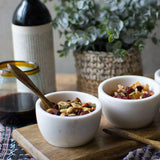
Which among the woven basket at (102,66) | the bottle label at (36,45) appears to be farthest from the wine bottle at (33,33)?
the woven basket at (102,66)

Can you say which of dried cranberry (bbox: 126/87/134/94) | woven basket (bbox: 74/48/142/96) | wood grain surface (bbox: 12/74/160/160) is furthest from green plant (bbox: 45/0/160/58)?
wood grain surface (bbox: 12/74/160/160)

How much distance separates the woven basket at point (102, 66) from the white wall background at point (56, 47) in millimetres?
316

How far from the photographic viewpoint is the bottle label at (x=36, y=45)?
105 cm

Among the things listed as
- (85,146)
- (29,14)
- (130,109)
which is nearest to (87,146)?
(85,146)

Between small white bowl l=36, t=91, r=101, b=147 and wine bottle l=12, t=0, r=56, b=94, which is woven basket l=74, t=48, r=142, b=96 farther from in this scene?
small white bowl l=36, t=91, r=101, b=147

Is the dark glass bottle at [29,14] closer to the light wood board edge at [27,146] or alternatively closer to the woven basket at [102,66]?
the woven basket at [102,66]

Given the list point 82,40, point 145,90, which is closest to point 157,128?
point 145,90

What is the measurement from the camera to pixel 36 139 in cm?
82

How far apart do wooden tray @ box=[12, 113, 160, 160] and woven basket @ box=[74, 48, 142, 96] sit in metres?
0.24

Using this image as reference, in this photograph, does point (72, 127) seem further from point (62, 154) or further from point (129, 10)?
point (129, 10)

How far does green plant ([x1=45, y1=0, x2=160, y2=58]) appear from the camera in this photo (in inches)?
41.1

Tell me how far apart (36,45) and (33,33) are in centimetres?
4

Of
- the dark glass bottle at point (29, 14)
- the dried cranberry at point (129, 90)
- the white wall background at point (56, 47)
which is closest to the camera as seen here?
the dried cranberry at point (129, 90)

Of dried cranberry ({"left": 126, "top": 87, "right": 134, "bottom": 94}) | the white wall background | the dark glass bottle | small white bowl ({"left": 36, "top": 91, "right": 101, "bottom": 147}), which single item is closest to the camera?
small white bowl ({"left": 36, "top": 91, "right": 101, "bottom": 147})
